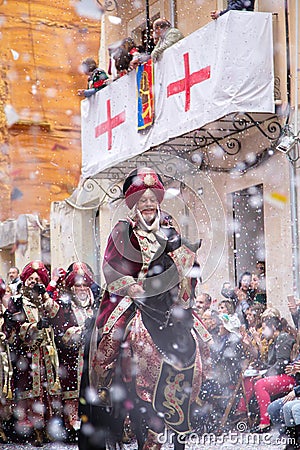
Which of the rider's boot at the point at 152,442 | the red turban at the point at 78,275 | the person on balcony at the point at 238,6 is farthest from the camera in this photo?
the person on balcony at the point at 238,6

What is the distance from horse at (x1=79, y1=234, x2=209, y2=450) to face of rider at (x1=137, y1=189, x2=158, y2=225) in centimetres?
19

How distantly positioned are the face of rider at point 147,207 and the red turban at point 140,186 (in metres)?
0.03

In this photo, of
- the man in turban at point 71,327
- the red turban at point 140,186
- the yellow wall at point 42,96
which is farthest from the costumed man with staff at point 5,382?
the yellow wall at point 42,96

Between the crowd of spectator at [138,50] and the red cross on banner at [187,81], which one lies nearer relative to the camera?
the crowd of spectator at [138,50]

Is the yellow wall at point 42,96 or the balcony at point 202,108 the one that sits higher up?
the yellow wall at point 42,96

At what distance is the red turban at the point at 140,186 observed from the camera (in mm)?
7871

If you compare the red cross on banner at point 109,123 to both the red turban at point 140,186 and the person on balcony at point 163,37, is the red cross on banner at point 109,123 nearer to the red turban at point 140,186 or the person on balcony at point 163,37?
the person on balcony at point 163,37

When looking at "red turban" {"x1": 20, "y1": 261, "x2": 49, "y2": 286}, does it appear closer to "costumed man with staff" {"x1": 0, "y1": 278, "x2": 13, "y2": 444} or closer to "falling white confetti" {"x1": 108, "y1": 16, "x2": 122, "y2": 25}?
"costumed man with staff" {"x1": 0, "y1": 278, "x2": 13, "y2": 444}

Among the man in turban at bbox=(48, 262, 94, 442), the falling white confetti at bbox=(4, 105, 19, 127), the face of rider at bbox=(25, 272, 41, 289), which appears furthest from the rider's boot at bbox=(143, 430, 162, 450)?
the falling white confetti at bbox=(4, 105, 19, 127)

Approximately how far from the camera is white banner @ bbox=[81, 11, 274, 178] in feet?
38.8

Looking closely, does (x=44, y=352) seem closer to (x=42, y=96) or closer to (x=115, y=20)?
(x=115, y=20)

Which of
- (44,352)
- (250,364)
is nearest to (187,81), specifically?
(44,352)

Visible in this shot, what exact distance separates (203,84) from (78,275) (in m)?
2.72

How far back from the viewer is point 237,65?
11.8 meters
